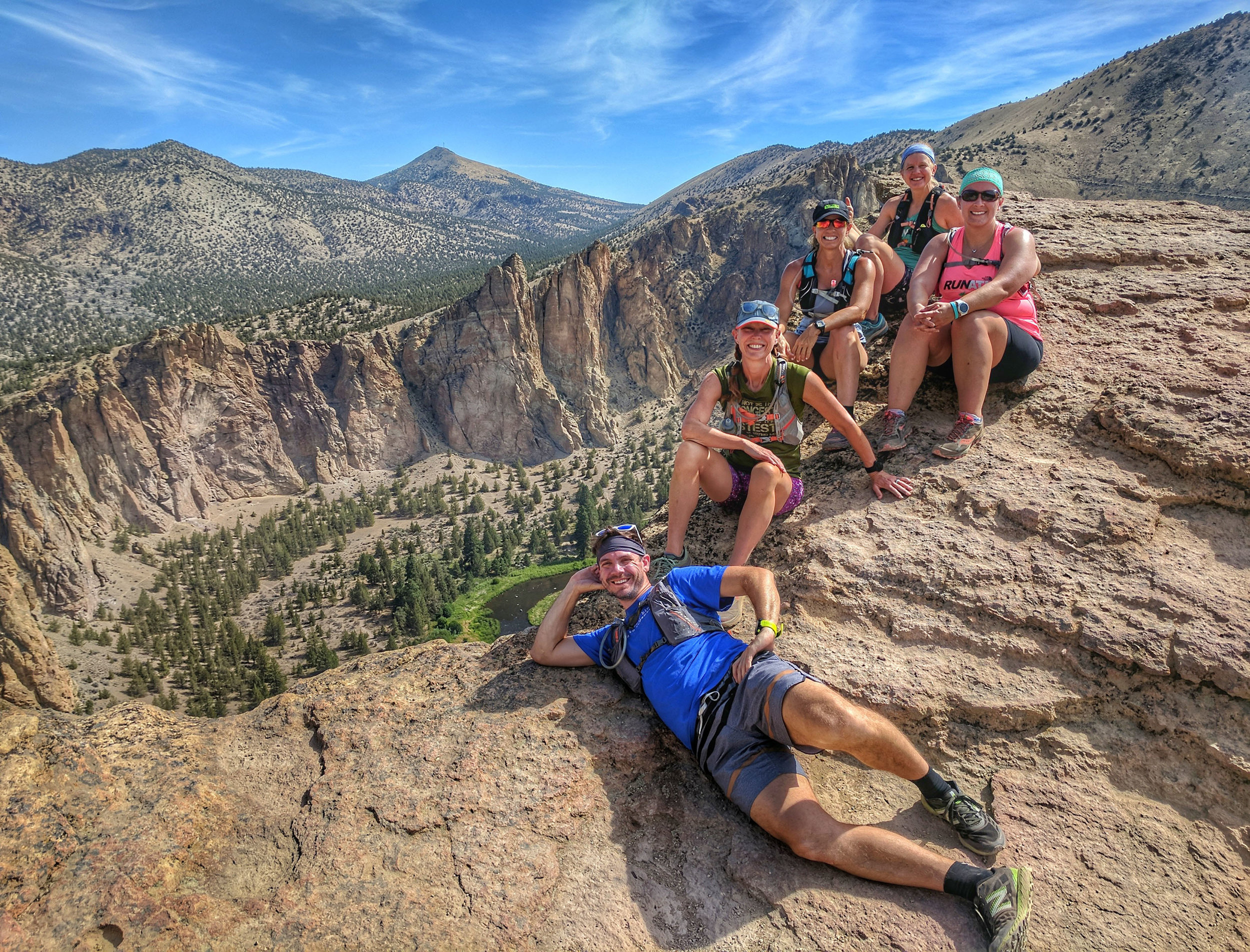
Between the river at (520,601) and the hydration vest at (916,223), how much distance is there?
29.3 metres

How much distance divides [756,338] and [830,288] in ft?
6.03

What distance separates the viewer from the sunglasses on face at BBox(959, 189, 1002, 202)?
4.77 m

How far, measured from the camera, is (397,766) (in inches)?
142

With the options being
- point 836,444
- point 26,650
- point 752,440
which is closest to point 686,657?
point 752,440

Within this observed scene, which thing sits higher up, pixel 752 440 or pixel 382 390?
pixel 752 440

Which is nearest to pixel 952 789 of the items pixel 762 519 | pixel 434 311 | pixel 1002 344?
pixel 762 519

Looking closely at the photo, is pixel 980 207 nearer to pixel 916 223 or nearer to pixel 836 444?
pixel 916 223

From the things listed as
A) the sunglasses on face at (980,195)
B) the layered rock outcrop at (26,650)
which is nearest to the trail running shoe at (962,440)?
the sunglasses on face at (980,195)

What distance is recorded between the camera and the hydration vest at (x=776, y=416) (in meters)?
4.59

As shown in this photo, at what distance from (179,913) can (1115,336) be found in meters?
7.81

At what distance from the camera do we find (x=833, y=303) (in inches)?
224

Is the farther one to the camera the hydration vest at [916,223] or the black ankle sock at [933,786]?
the hydration vest at [916,223]

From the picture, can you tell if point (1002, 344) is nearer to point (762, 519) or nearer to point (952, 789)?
point (762, 519)

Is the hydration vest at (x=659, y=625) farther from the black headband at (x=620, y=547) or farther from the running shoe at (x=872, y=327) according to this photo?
the running shoe at (x=872, y=327)
